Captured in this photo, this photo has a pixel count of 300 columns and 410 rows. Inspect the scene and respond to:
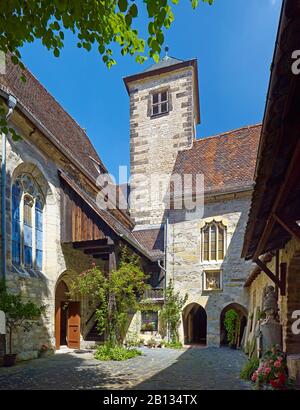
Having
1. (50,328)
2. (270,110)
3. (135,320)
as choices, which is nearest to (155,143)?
(135,320)

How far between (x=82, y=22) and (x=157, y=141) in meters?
16.0

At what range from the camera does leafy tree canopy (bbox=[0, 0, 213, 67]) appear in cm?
356

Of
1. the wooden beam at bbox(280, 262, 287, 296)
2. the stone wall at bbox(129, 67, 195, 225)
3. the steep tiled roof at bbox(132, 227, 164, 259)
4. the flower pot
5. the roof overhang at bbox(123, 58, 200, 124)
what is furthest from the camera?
the roof overhang at bbox(123, 58, 200, 124)

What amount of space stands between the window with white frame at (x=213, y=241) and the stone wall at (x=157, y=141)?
4.18 m

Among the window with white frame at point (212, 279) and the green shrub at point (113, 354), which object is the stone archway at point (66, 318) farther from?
the window with white frame at point (212, 279)

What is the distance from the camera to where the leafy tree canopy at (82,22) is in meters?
3.56

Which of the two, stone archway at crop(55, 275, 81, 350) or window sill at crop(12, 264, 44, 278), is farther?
stone archway at crop(55, 275, 81, 350)

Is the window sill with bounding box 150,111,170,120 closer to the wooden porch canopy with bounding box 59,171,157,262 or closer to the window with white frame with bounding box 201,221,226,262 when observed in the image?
the window with white frame with bounding box 201,221,226,262

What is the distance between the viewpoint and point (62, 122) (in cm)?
1498

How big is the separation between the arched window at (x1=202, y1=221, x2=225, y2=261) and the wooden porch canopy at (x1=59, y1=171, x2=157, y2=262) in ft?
13.4

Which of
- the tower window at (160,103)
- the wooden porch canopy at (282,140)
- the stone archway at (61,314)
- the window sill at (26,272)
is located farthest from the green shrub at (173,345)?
the tower window at (160,103)
